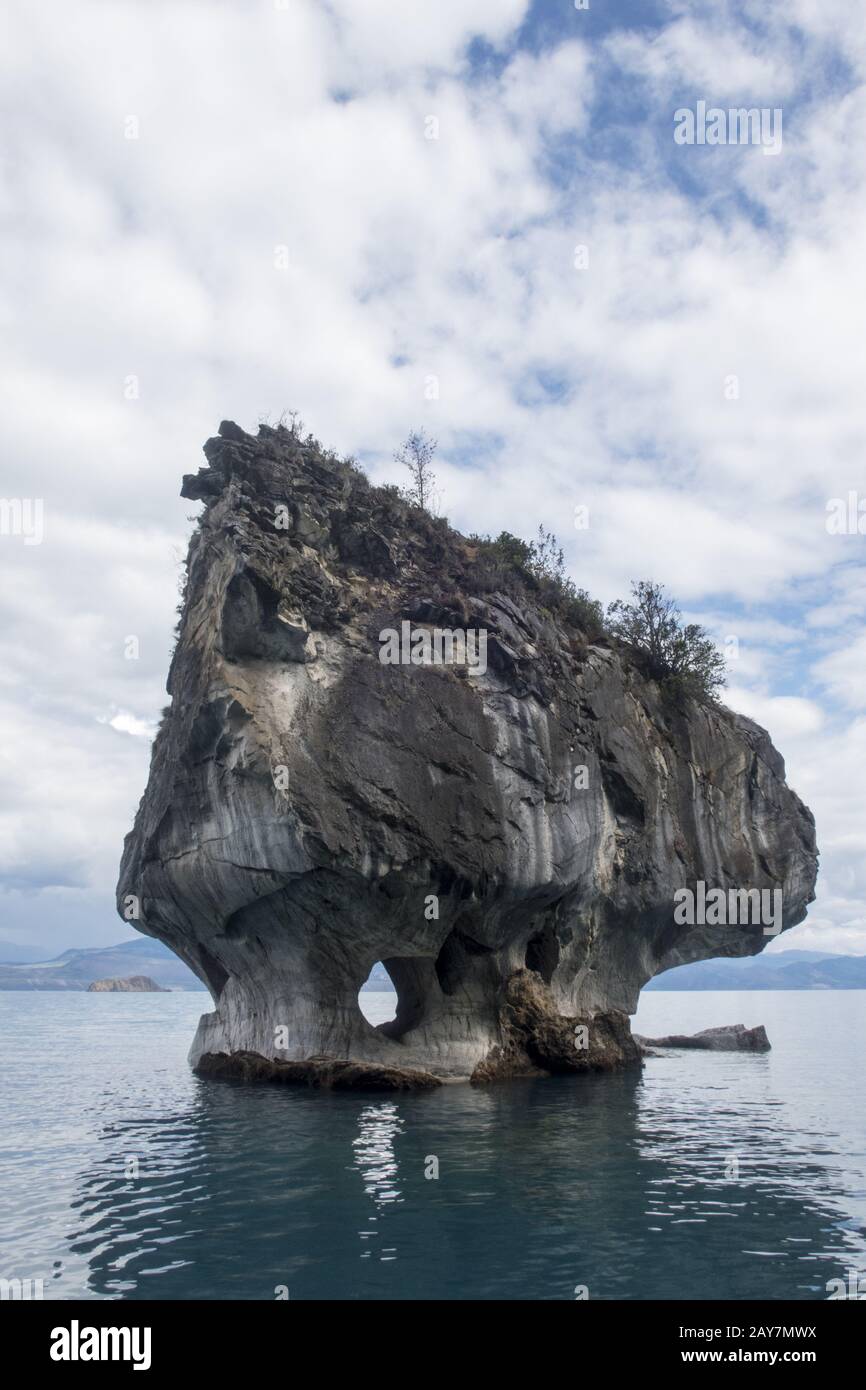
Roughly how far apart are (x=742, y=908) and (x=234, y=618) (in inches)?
793

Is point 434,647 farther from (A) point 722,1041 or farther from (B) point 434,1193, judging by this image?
(A) point 722,1041

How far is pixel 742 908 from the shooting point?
34.1 m

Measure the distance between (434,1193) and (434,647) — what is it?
1529 cm

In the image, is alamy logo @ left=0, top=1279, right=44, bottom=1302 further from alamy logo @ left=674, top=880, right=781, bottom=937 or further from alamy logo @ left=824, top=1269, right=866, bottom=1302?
alamy logo @ left=674, top=880, right=781, bottom=937

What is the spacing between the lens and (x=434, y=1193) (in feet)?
47.6

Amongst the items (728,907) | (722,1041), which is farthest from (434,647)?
(722,1041)

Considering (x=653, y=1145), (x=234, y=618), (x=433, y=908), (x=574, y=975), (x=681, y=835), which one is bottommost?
(x=653, y=1145)

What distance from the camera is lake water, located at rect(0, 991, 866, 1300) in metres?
11.0
